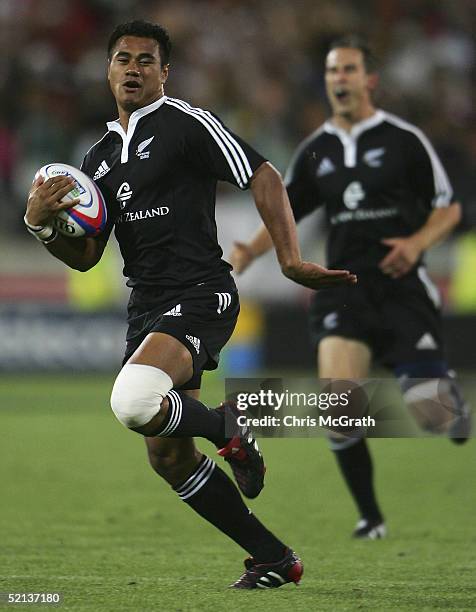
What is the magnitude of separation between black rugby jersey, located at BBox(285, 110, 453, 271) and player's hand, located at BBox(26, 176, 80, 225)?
7.93 ft

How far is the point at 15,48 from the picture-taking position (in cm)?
1656

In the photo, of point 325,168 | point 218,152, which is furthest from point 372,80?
point 218,152

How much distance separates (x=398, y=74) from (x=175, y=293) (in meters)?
12.1

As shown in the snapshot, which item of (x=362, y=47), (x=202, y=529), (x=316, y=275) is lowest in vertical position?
(x=202, y=529)

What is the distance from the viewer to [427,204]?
7.12 meters

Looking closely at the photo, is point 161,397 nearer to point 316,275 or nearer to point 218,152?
point 316,275

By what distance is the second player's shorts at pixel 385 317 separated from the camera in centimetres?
687

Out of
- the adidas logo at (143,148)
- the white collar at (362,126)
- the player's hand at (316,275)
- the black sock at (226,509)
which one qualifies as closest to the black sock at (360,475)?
the white collar at (362,126)

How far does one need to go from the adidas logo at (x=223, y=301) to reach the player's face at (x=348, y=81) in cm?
234

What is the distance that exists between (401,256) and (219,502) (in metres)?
2.28

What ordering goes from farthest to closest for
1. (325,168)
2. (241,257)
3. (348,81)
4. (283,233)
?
1. (325,168)
2. (348,81)
3. (241,257)
4. (283,233)

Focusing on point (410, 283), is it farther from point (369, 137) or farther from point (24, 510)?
point (24, 510)

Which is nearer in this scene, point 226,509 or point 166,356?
point 166,356

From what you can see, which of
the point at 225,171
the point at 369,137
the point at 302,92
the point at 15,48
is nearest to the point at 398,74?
the point at 302,92
